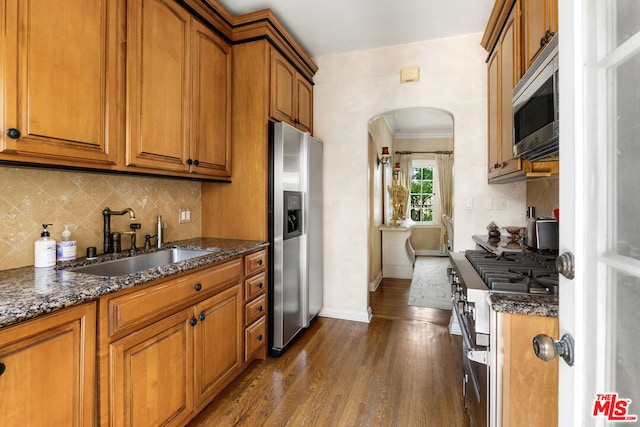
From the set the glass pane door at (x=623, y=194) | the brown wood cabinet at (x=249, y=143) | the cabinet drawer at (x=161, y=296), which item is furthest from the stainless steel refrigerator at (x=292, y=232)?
the glass pane door at (x=623, y=194)

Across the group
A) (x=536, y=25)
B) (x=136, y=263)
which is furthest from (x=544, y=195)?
(x=136, y=263)

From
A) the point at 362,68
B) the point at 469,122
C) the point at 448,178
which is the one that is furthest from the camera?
the point at 448,178

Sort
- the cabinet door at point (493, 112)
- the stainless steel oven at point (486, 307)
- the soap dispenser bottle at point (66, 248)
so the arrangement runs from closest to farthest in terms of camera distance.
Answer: the stainless steel oven at point (486, 307), the soap dispenser bottle at point (66, 248), the cabinet door at point (493, 112)

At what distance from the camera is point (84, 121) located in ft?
4.71

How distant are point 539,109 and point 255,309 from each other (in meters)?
2.09

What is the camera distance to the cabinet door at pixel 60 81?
118 cm

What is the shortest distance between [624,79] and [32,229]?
2.25 meters

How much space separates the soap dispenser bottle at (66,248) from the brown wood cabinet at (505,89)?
8.44 feet

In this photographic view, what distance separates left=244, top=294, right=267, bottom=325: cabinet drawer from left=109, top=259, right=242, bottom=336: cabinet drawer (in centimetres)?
33

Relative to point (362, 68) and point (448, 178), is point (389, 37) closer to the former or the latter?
point (362, 68)

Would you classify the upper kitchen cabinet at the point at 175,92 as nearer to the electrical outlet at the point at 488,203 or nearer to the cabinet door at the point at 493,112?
the cabinet door at the point at 493,112

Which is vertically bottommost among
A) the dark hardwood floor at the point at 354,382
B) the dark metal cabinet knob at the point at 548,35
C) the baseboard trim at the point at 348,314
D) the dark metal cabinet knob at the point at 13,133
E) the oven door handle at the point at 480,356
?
the dark hardwood floor at the point at 354,382

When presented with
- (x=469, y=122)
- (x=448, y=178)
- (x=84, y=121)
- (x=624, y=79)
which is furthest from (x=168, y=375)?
(x=448, y=178)

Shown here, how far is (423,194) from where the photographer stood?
23.5ft
